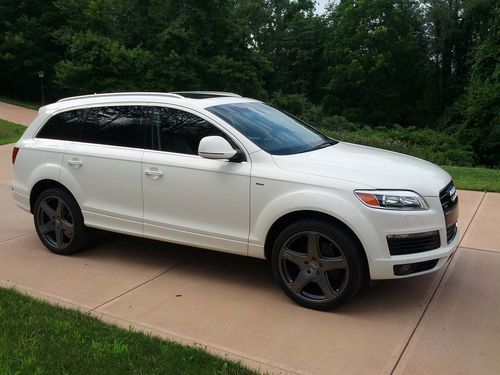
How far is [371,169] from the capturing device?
14.4ft

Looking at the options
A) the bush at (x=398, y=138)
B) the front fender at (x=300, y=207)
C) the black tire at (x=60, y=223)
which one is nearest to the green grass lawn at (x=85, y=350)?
the front fender at (x=300, y=207)

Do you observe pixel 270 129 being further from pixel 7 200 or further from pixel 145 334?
pixel 7 200

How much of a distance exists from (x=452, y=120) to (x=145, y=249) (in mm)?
34085

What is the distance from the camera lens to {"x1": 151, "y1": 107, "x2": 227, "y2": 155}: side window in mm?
4922

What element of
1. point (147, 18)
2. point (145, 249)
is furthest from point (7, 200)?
point (147, 18)

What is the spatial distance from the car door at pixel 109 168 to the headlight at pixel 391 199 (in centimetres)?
215

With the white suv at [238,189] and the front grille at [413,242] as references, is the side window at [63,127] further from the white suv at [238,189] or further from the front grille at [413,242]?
the front grille at [413,242]

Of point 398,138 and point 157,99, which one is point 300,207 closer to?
point 157,99

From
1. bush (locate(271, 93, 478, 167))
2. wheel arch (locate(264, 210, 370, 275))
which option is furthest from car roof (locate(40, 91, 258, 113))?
bush (locate(271, 93, 478, 167))

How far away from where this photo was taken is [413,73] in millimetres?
43688

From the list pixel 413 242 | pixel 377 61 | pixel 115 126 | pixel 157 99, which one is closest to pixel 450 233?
pixel 413 242

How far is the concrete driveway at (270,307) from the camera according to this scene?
365cm

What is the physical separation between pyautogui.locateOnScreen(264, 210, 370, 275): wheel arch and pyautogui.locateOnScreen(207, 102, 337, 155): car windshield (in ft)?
1.94

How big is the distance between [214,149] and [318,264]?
4.08ft
